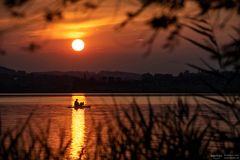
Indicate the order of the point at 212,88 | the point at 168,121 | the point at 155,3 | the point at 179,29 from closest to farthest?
1. the point at 155,3
2. the point at 179,29
3. the point at 212,88
4. the point at 168,121

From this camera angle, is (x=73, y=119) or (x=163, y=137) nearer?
(x=163, y=137)

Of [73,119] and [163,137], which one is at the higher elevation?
[73,119]

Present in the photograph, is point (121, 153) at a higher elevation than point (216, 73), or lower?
lower

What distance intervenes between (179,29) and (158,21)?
0.51 meters

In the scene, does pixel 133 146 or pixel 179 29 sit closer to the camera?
pixel 179 29

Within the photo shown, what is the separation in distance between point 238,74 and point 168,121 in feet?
3.68

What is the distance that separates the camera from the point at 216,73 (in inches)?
250

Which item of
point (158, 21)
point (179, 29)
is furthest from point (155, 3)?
point (179, 29)

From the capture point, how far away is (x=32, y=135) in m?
6.80

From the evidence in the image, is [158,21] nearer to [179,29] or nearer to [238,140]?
[179,29]

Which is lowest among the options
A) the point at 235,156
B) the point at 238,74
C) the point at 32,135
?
the point at 235,156

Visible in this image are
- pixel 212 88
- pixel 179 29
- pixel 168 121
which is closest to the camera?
A: pixel 179 29

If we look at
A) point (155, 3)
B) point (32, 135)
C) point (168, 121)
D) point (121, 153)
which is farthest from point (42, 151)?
point (155, 3)

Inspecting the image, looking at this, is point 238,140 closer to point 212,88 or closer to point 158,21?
point 212,88
